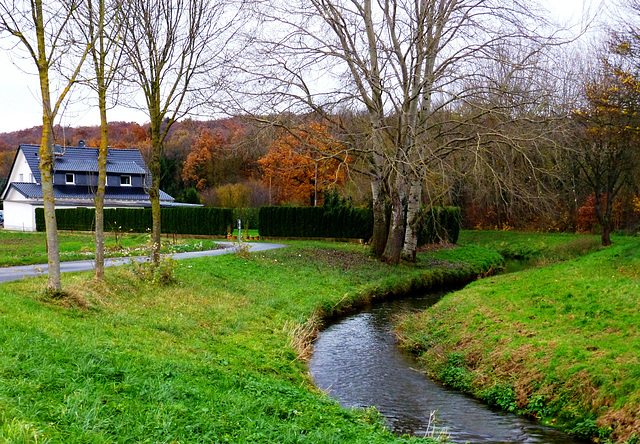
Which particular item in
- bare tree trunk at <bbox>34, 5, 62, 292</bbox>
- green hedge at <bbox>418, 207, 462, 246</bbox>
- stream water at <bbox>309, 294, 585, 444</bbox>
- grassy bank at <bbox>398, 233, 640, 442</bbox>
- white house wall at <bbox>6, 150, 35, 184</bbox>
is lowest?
stream water at <bbox>309, 294, 585, 444</bbox>

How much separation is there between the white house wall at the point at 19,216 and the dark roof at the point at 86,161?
2.96 meters

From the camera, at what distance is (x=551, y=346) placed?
9.52m

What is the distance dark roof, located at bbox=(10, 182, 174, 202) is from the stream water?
38.5 meters

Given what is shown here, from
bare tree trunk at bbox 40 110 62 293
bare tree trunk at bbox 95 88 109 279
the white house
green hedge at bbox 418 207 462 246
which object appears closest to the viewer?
bare tree trunk at bbox 40 110 62 293

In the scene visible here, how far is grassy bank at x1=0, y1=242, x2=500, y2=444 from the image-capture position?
4926mm

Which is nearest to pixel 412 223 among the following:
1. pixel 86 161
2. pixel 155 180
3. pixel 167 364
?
pixel 155 180

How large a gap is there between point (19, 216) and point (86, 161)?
743cm

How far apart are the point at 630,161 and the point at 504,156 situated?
1592 cm

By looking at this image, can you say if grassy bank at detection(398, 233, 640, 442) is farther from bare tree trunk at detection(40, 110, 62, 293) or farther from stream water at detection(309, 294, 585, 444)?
bare tree trunk at detection(40, 110, 62, 293)

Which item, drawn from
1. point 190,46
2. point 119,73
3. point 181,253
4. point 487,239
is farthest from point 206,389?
point 487,239

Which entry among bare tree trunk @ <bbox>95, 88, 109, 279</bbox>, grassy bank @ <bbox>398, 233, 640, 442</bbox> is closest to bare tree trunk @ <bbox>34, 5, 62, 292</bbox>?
bare tree trunk @ <bbox>95, 88, 109, 279</bbox>

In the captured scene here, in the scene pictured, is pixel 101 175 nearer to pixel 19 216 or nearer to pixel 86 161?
pixel 19 216

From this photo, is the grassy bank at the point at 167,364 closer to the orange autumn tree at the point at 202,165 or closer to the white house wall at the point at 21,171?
the white house wall at the point at 21,171

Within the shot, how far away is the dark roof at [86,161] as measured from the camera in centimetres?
4919
